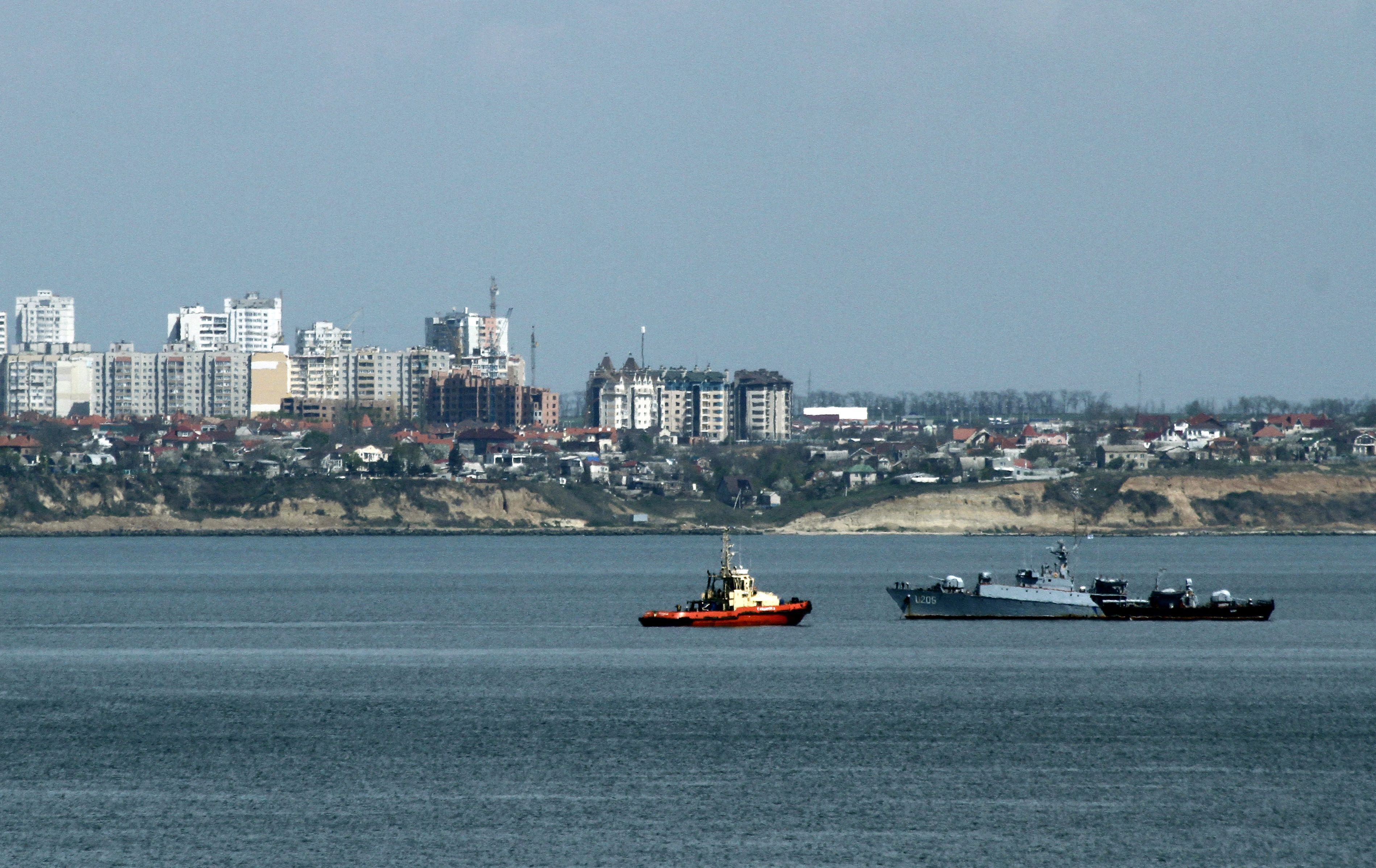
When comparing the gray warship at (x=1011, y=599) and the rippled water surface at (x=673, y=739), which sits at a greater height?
the gray warship at (x=1011, y=599)

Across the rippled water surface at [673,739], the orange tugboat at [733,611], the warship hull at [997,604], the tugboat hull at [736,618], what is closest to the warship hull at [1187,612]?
the rippled water surface at [673,739]

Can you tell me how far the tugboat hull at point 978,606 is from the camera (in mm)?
84625

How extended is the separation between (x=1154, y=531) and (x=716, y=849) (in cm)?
16798

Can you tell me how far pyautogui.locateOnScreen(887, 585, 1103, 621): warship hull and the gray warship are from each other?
17mm

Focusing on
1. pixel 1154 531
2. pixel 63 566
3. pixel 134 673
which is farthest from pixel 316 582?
pixel 1154 531

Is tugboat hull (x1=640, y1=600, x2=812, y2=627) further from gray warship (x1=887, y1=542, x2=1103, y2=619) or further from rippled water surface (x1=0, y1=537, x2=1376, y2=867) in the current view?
gray warship (x1=887, y1=542, x2=1103, y2=619)

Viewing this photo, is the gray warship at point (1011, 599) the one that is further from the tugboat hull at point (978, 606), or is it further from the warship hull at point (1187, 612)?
the warship hull at point (1187, 612)

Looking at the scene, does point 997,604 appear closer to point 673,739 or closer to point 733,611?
point 733,611

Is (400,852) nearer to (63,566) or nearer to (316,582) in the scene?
(316,582)

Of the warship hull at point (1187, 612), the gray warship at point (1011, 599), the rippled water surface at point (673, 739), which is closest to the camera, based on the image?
the rippled water surface at point (673, 739)

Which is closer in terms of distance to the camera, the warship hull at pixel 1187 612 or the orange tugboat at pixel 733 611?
the orange tugboat at pixel 733 611

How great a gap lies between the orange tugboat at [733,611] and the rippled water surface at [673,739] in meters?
1.03

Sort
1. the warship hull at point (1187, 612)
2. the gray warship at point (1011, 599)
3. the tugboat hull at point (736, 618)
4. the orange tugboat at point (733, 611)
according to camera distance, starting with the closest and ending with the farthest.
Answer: the tugboat hull at point (736, 618), the orange tugboat at point (733, 611), the warship hull at point (1187, 612), the gray warship at point (1011, 599)

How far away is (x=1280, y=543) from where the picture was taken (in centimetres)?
19662
